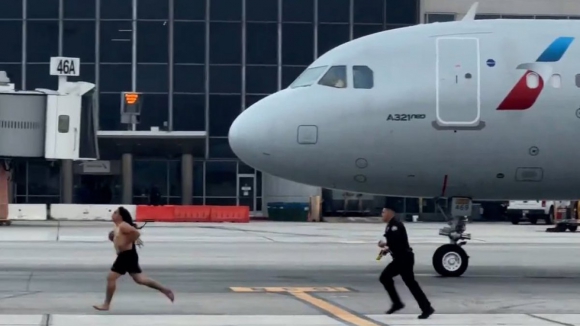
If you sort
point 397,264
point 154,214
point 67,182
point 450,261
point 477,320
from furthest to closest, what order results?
point 67,182
point 154,214
point 450,261
point 397,264
point 477,320

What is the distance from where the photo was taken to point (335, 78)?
19.2 m

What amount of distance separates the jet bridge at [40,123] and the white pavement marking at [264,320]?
25.9 meters

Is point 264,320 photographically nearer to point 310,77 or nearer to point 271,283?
point 271,283

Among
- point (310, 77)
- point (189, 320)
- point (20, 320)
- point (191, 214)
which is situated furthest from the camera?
point (191, 214)

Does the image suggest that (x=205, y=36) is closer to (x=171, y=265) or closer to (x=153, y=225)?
(x=153, y=225)

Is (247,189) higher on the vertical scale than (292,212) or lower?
higher

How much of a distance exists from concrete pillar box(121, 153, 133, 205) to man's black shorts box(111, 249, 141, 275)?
40.0 meters

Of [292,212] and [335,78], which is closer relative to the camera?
[335,78]

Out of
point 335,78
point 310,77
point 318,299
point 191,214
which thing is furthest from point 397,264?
point 191,214

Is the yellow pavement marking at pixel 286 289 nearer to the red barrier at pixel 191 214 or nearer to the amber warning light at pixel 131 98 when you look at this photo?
the red barrier at pixel 191 214

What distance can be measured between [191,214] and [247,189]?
1053cm

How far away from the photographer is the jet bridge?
128 ft

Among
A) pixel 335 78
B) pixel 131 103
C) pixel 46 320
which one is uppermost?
pixel 131 103

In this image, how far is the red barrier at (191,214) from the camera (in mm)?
45875
